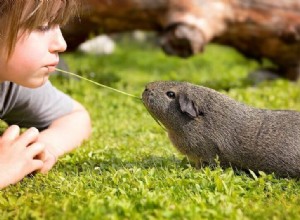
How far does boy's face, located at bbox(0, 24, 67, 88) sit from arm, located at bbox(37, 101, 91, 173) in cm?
51

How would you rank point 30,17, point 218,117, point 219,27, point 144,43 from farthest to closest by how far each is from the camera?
point 144,43 < point 219,27 < point 218,117 < point 30,17

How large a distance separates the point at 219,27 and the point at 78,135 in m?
3.23

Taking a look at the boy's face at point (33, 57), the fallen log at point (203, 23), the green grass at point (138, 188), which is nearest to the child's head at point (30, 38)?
the boy's face at point (33, 57)

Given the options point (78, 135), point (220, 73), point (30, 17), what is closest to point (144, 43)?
point (220, 73)

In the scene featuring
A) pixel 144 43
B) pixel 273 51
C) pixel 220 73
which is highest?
pixel 273 51

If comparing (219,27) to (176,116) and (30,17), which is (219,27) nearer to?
(176,116)

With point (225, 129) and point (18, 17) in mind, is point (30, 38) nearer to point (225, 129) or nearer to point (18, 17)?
point (18, 17)

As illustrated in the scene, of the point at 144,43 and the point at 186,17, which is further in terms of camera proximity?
the point at 144,43

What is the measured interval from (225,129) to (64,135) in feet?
4.04

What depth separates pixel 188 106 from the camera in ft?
12.9

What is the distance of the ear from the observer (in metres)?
3.90

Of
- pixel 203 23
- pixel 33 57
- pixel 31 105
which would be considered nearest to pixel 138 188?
pixel 33 57

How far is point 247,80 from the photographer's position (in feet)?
27.5

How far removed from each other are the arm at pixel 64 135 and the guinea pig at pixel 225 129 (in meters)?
0.72
